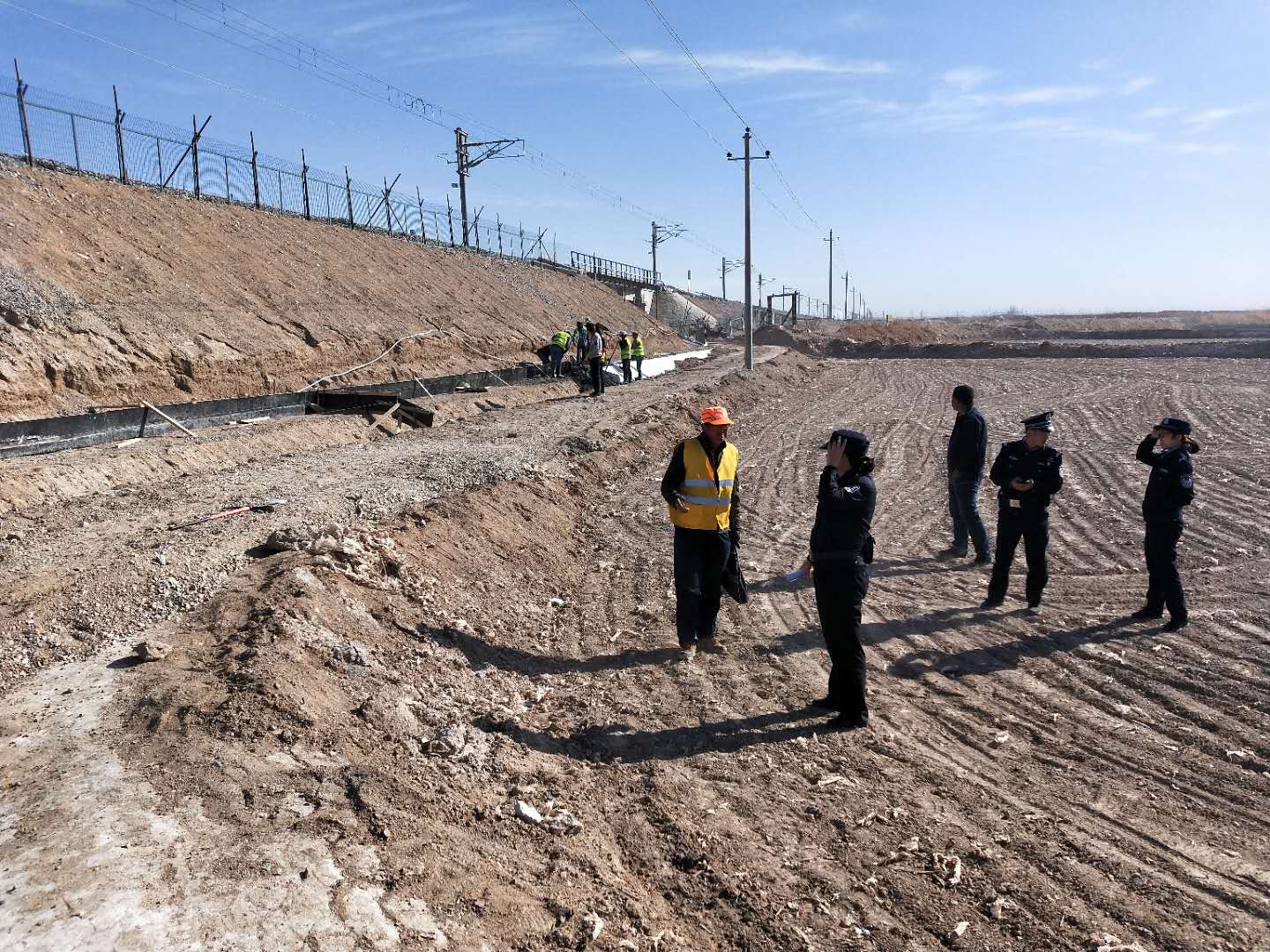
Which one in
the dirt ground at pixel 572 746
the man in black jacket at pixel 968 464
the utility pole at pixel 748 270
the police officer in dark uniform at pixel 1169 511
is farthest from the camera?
the utility pole at pixel 748 270

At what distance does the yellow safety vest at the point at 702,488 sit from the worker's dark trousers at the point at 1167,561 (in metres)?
3.61

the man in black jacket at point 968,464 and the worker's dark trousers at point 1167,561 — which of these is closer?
the worker's dark trousers at point 1167,561

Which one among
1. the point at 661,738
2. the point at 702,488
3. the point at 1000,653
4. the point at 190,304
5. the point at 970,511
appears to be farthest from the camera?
the point at 190,304

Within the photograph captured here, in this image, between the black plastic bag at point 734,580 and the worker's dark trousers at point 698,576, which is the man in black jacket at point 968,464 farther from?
the worker's dark trousers at point 698,576

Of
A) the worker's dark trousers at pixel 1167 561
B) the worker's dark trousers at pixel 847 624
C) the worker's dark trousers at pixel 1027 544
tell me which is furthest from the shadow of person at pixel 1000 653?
the worker's dark trousers at pixel 847 624

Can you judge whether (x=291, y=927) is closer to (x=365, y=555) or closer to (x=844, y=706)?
(x=844, y=706)

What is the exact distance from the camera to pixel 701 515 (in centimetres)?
645

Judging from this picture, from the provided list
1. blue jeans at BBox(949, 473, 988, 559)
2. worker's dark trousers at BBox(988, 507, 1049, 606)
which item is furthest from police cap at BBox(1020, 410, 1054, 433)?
blue jeans at BBox(949, 473, 988, 559)

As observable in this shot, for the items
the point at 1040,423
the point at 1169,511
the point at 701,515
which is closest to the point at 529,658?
the point at 701,515

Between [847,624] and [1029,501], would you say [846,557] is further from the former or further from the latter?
[1029,501]

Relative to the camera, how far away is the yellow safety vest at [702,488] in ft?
21.1

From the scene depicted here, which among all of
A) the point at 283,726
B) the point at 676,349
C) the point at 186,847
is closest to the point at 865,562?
the point at 283,726

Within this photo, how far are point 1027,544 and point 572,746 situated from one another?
450 cm

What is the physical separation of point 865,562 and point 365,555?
4.08 meters
